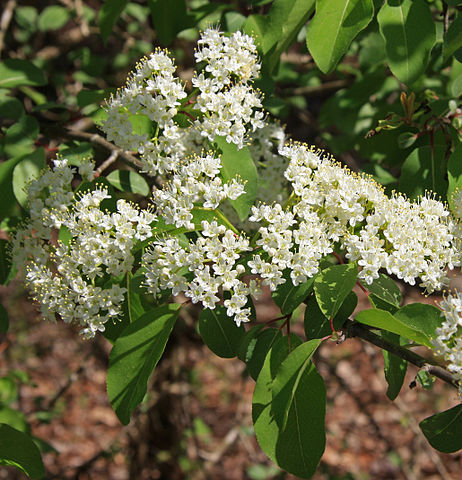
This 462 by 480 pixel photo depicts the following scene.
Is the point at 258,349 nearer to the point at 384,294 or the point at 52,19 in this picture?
the point at 384,294

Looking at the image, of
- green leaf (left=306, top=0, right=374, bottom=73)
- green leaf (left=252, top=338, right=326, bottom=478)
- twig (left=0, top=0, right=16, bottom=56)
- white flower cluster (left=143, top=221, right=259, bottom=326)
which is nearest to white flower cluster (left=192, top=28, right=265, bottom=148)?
green leaf (left=306, top=0, right=374, bottom=73)

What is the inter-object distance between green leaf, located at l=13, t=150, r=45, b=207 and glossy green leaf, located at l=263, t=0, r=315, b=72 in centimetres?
106

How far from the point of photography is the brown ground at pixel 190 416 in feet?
14.1

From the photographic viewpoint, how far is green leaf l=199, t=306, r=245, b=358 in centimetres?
184

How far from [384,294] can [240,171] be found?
677mm

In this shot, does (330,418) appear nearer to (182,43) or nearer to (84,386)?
(84,386)

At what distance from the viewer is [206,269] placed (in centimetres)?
171

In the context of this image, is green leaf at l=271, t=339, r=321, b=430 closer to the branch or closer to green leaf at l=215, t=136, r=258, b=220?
the branch

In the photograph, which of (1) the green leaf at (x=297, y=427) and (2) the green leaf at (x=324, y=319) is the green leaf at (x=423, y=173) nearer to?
(2) the green leaf at (x=324, y=319)

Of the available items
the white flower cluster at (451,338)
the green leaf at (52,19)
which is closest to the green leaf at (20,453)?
the white flower cluster at (451,338)

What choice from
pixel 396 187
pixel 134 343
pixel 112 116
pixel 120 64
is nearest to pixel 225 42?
pixel 112 116

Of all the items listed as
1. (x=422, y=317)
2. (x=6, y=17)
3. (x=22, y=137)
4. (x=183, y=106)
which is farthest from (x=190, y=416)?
(x=6, y=17)

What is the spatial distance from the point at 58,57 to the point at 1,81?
177 centimetres

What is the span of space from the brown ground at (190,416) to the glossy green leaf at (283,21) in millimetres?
2428
